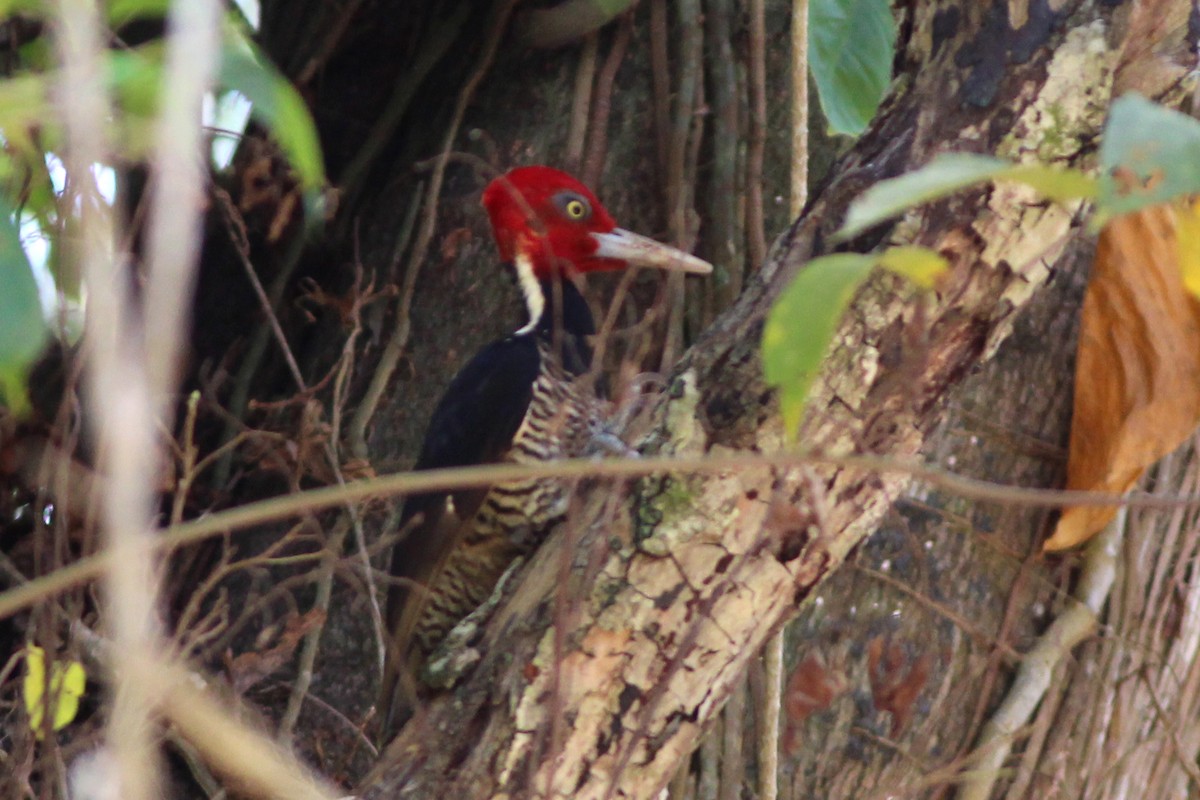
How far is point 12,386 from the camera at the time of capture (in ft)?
2.74

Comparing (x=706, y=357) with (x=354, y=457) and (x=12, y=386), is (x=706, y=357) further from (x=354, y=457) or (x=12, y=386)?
(x=354, y=457)

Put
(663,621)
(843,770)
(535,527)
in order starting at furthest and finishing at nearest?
(535,527)
(843,770)
(663,621)

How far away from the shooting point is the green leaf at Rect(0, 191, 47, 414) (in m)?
0.64

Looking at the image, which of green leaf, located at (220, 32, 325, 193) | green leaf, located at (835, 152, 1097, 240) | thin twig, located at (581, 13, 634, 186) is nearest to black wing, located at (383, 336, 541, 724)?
thin twig, located at (581, 13, 634, 186)

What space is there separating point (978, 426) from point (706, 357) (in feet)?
2.73

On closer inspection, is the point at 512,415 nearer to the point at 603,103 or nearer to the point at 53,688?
the point at 603,103

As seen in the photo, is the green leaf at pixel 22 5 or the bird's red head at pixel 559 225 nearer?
the green leaf at pixel 22 5

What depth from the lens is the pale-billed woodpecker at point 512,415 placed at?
2.34m

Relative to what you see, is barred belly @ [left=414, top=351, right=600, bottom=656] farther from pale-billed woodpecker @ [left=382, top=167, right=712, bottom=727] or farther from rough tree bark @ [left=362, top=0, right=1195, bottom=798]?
rough tree bark @ [left=362, top=0, right=1195, bottom=798]

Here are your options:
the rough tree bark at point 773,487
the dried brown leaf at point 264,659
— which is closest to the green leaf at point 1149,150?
the rough tree bark at point 773,487

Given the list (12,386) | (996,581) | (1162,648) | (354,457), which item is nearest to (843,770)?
(996,581)

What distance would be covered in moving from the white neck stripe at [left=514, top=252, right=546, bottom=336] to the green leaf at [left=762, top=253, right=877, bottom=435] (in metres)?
1.82

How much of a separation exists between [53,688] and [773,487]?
1.01 m

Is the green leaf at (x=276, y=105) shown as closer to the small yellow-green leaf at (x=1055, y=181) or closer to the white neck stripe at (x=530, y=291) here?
the small yellow-green leaf at (x=1055, y=181)
